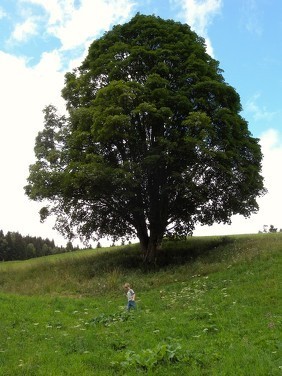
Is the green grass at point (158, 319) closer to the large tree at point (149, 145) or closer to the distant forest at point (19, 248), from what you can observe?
the large tree at point (149, 145)

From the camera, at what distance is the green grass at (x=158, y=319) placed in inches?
340

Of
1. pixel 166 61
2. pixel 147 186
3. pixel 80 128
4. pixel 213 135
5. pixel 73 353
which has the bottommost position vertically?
pixel 73 353

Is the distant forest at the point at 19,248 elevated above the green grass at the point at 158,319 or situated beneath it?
elevated above

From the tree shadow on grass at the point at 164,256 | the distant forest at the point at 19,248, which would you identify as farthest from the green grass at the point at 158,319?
the distant forest at the point at 19,248

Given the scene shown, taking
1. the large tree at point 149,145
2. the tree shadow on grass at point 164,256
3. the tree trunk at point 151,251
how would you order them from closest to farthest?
the large tree at point 149,145
the tree shadow on grass at point 164,256
the tree trunk at point 151,251

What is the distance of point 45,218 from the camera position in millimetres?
28484

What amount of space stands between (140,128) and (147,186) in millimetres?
3872

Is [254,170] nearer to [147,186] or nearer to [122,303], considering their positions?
[147,186]

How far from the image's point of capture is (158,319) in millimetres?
13180

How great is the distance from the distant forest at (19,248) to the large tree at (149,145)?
65194 mm

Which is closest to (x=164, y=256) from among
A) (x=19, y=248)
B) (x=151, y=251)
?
(x=151, y=251)

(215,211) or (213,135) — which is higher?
(213,135)

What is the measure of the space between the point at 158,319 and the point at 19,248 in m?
92.8

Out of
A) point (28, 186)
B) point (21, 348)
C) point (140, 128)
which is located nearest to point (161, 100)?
point (140, 128)
